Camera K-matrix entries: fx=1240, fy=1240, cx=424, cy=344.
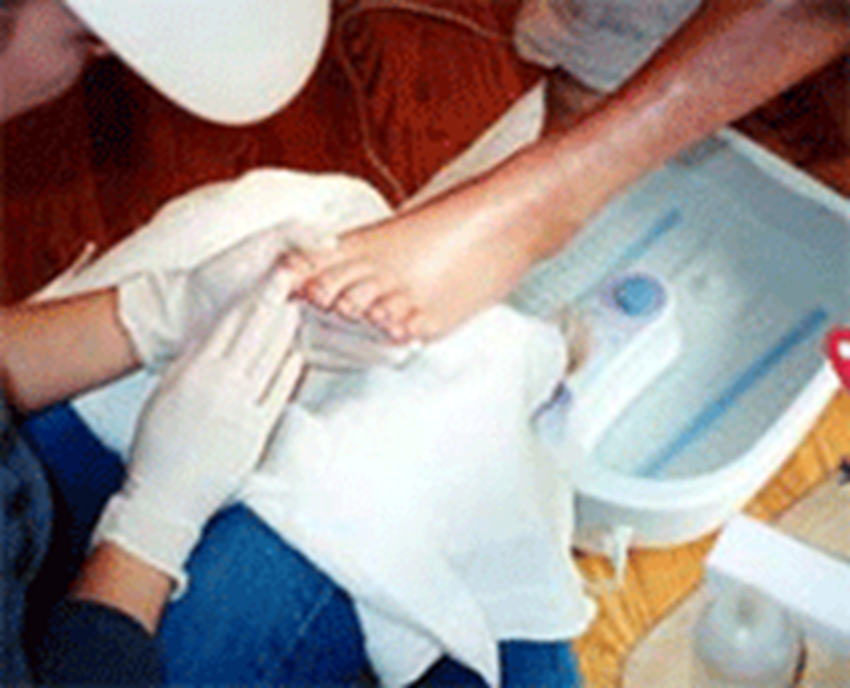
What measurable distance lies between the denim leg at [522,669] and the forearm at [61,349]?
1.15ft

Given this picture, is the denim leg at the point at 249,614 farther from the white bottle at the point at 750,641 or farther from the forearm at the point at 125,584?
the white bottle at the point at 750,641

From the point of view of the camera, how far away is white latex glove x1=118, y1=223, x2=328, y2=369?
0.97m

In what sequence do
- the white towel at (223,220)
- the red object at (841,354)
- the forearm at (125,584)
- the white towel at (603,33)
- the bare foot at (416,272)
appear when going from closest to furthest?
the red object at (841,354) < the forearm at (125,584) < the bare foot at (416,272) < the white towel at (223,220) < the white towel at (603,33)

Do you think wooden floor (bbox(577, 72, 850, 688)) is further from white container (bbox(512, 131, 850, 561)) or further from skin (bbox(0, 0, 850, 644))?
skin (bbox(0, 0, 850, 644))

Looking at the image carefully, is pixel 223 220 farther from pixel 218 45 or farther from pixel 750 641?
pixel 750 641

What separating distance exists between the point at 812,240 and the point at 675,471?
282 millimetres

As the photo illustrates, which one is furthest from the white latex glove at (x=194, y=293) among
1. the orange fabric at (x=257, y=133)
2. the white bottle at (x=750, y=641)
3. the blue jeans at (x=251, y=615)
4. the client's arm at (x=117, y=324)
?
the orange fabric at (x=257, y=133)

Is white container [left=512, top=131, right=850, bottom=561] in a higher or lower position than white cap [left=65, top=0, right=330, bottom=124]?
lower

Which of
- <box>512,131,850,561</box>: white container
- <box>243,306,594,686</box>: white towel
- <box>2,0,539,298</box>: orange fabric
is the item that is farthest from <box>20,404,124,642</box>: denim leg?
<box>2,0,539,298</box>: orange fabric

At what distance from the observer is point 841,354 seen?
0.67m

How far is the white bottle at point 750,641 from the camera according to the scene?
688 mm

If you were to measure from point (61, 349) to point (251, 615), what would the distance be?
264mm

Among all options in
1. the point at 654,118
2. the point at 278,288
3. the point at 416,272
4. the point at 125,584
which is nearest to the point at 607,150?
the point at 654,118

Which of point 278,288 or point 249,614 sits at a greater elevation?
point 278,288
